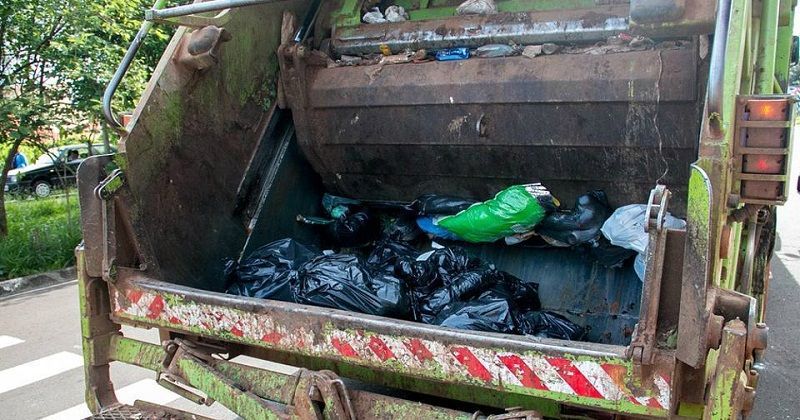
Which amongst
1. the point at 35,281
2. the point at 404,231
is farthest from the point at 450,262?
the point at 35,281

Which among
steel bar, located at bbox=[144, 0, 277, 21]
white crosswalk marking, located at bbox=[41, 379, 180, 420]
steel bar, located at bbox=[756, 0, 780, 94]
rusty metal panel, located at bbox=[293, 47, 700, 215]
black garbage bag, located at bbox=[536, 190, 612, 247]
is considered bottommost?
white crosswalk marking, located at bbox=[41, 379, 180, 420]

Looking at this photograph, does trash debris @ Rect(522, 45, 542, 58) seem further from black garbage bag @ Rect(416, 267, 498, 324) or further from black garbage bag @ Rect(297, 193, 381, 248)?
black garbage bag @ Rect(297, 193, 381, 248)

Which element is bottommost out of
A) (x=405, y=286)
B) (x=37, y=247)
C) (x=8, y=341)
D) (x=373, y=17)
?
(x=8, y=341)

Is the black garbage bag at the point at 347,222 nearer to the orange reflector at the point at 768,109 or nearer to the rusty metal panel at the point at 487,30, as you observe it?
the rusty metal panel at the point at 487,30

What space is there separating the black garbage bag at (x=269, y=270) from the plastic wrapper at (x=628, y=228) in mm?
1261

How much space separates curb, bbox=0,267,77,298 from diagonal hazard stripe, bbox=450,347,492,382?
5.74 m

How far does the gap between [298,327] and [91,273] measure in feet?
2.91

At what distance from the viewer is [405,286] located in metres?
2.84

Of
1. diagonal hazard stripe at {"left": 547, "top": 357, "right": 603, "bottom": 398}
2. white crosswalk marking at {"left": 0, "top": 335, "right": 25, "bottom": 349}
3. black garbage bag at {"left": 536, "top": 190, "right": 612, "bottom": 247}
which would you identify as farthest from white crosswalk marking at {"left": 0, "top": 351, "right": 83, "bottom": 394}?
diagonal hazard stripe at {"left": 547, "top": 357, "right": 603, "bottom": 398}

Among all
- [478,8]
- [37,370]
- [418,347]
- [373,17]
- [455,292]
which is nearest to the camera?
[418,347]

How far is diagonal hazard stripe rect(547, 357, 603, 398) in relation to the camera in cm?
175

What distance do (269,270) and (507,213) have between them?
1.04 m

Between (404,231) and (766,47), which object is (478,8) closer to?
(404,231)

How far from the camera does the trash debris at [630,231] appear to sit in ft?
8.40
